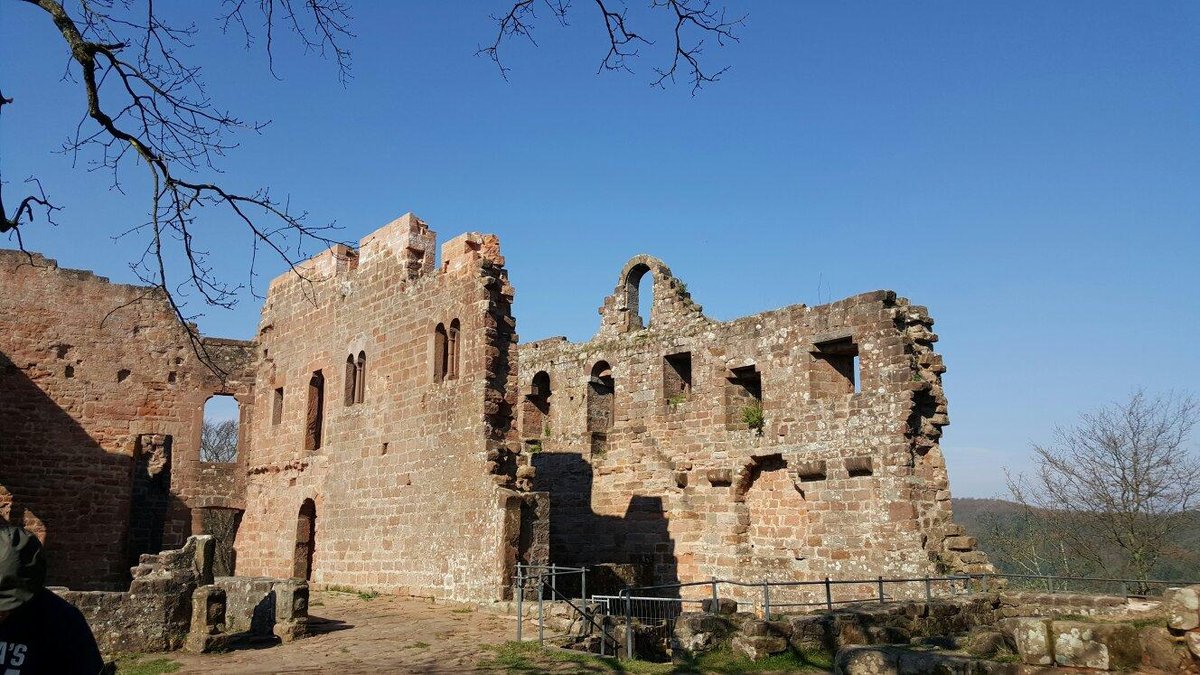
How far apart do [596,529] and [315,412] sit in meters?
6.60

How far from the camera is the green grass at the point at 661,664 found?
938cm

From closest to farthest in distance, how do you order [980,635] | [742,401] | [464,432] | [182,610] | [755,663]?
[980,635]
[755,663]
[182,610]
[464,432]
[742,401]

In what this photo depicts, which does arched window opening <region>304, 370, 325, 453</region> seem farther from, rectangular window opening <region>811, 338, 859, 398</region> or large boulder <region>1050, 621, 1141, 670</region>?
large boulder <region>1050, 621, 1141, 670</region>

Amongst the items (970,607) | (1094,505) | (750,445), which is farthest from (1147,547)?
(970,607)

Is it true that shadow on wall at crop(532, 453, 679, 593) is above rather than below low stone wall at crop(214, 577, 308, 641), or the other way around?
above

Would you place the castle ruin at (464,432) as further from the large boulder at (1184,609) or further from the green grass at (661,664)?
the large boulder at (1184,609)

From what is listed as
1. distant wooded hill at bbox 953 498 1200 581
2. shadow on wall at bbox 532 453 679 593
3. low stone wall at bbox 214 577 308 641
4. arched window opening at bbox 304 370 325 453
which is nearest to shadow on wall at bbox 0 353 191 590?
arched window opening at bbox 304 370 325 453

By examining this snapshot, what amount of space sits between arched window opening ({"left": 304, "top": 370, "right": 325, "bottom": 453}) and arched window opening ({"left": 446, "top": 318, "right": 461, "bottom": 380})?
5070 mm

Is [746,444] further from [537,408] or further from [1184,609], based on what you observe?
[1184,609]

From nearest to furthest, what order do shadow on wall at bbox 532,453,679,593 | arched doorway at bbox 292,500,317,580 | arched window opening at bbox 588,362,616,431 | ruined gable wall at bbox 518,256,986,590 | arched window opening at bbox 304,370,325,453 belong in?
ruined gable wall at bbox 518,256,986,590 → arched doorway at bbox 292,500,317,580 → shadow on wall at bbox 532,453,679,593 → arched window opening at bbox 304,370,325,453 → arched window opening at bbox 588,362,616,431

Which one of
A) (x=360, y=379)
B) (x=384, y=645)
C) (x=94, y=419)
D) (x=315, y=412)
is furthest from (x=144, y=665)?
(x=94, y=419)

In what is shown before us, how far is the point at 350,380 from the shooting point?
19016mm

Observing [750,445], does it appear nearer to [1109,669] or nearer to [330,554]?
[330,554]

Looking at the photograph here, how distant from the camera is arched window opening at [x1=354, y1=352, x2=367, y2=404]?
735 inches
